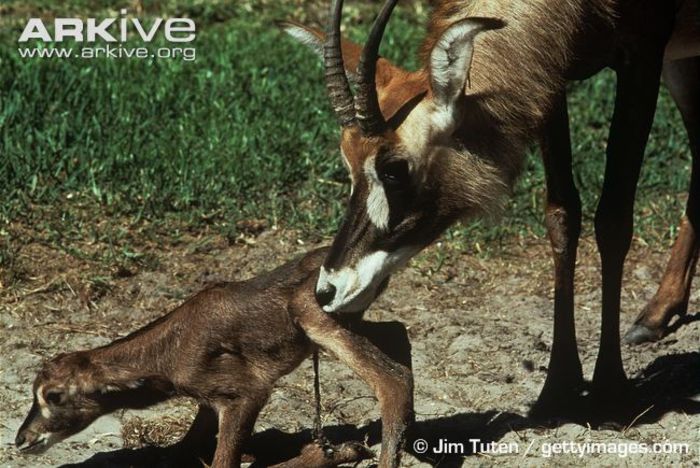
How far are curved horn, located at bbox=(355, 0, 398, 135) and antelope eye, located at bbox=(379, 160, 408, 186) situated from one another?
0.15m

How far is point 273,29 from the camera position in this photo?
418 inches

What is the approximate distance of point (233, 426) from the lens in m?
5.36

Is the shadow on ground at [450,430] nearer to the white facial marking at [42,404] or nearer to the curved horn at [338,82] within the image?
the white facial marking at [42,404]

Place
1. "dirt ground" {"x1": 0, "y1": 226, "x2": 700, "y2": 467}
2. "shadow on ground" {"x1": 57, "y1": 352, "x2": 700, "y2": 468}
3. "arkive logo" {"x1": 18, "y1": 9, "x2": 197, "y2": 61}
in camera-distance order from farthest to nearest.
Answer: "arkive logo" {"x1": 18, "y1": 9, "x2": 197, "y2": 61} < "dirt ground" {"x1": 0, "y1": 226, "x2": 700, "y2": 467} < "shadow on ground" {"x1": 57, "y1": 352, "x2": 700, "y2": 468}

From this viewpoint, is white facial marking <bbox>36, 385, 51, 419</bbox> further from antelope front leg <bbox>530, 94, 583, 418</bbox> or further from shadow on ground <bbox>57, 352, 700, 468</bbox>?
antelope front leg <bbox>530, 94, 583, 418</bbox>

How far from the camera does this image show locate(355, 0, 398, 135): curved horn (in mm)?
5211

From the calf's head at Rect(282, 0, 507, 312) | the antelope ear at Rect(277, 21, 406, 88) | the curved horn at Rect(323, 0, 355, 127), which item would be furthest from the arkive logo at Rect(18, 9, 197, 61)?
the calf's head at Rect(282, 0, 507, 312)

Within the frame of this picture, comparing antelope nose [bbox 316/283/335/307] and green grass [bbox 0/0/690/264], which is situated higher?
green grass [bbox 0/0/690/264]

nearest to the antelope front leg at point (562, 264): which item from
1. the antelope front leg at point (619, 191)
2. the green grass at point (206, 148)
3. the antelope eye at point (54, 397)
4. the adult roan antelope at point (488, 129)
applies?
the adult roan antelope at point (488, 129)

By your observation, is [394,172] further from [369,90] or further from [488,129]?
[488,129]

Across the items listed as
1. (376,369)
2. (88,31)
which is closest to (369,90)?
(376,369)

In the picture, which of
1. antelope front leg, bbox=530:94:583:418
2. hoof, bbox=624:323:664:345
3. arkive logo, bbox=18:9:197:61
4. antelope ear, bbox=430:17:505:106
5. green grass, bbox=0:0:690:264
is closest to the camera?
antelope ear, bbox=430:17:505:106

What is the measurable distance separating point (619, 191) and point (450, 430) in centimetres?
127

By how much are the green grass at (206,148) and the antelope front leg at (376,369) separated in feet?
7.14
